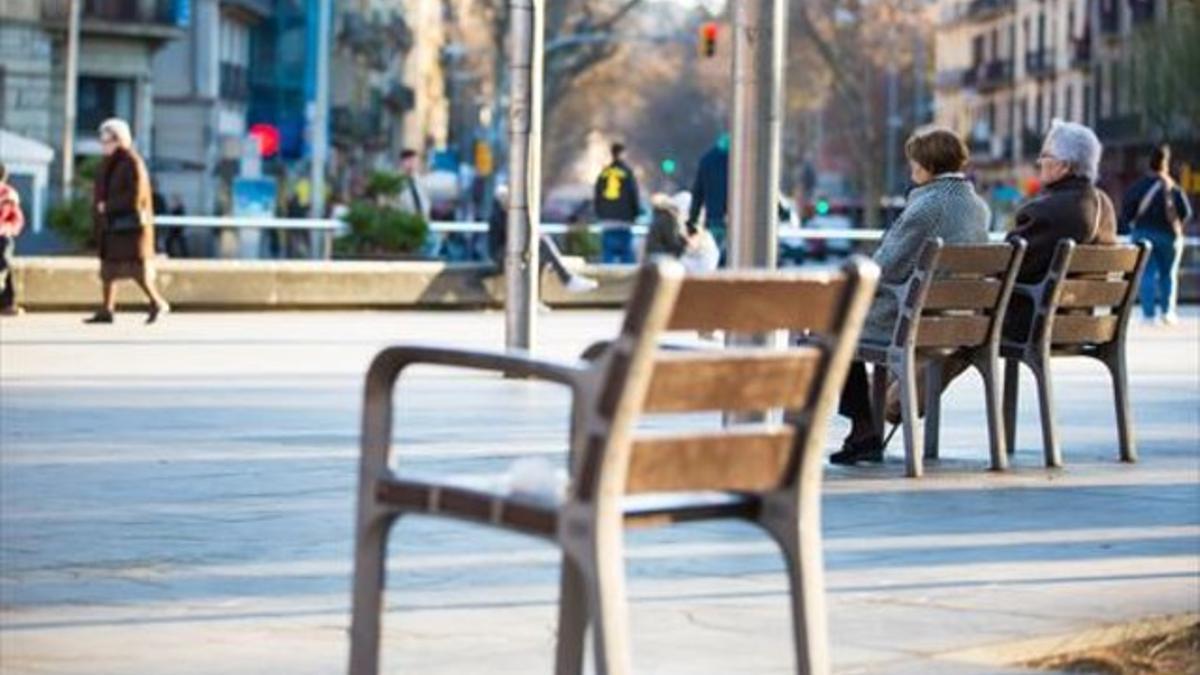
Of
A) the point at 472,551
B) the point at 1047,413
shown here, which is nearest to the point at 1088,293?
the point at 1047,413

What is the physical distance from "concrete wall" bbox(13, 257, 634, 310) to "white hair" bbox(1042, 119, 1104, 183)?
1631 centimetres

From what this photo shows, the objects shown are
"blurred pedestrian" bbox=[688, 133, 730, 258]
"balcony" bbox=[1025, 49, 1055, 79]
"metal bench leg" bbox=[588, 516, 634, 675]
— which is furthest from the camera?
"balcony" bbox=[1025, 49, 1055, 79]

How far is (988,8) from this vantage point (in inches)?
5645

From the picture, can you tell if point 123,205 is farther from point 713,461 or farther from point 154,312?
point 713,461

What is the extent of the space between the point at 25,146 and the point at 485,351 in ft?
161

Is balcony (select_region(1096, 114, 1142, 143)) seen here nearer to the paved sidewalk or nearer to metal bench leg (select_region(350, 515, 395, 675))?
the paved sidewalk

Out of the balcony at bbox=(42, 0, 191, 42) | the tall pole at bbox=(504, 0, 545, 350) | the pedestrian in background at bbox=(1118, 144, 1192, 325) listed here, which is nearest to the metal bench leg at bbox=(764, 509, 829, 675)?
the tall pole at bbox=(504, 0, 545, 350)

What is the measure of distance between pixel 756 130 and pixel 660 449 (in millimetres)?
8549

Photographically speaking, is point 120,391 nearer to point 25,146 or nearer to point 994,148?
point 25,146

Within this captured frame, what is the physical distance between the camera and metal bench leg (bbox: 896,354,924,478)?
13438 mm

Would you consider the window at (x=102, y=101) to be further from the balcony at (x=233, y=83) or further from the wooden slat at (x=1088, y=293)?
the wooden slat at (x=1088, y=293)

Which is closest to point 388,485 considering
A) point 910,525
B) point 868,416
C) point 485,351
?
point 485,351

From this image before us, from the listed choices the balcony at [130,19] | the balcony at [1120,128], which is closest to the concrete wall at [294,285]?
the balcony at [130,19]

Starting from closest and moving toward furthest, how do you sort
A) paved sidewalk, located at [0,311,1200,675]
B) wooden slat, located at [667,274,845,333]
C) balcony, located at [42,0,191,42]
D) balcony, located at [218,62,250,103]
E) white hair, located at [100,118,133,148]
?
wooden slat, located at [667,274,845,333]
paved sidewalk, located at [0,311,1200,675]
white hair, located at [100,118,133,148]
balcony, located at [42,0,191,42]
balcony, located at [218,62,250,103]
